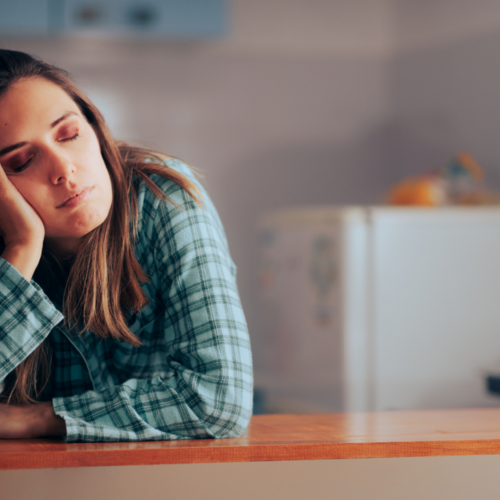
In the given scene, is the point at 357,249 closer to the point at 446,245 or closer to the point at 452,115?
the point at 446,245

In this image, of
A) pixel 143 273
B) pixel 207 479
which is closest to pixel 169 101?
pixel 143 273

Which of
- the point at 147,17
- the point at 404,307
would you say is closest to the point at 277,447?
the point at 404,307

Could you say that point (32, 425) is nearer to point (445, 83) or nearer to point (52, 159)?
point (52, 159)

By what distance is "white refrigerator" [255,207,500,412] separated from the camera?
2.10m

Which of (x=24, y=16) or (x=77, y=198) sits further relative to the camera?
(x=24, y=16)

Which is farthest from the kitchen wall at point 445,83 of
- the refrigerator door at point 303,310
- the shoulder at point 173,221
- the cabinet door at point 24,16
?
the shoulder at point 173,221

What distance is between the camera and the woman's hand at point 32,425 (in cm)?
73

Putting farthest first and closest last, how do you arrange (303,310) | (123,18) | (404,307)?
(123,18) → (303,310) → (404,307)

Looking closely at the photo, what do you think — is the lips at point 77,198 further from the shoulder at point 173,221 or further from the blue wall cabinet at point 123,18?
the blue wall cabinet at point 123,18

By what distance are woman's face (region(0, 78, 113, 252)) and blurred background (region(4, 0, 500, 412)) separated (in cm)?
138

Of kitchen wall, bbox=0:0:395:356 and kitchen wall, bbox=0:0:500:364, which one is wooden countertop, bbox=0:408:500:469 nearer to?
kitchen wall, bbox=0:0:500:364

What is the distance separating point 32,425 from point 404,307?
5.23 feet

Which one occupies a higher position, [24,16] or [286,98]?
[24,16]

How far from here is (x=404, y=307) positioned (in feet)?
6.99
